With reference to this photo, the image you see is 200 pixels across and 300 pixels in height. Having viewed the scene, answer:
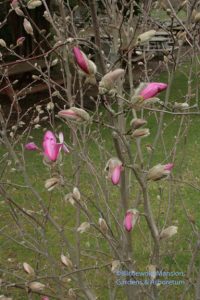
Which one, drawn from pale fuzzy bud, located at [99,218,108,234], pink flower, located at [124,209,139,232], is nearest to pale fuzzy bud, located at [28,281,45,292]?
pale fuzzy bud, located at [99,218,108,234]

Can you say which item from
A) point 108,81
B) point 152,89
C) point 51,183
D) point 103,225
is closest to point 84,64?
point 108,81

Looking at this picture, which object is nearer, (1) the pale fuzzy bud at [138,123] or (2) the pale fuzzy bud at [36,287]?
(1) the pale fuzzy bud at [138,123]

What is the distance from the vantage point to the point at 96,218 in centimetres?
480

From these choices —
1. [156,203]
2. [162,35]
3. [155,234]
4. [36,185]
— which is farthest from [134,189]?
[162,35]

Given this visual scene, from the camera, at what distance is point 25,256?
4.36 meters

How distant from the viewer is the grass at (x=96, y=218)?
279 centimetres

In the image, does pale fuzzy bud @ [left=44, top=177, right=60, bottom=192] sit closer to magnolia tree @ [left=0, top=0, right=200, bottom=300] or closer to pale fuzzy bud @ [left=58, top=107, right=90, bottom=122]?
magnolia tree @ [left=0, top=0, right=200, bottom=300]

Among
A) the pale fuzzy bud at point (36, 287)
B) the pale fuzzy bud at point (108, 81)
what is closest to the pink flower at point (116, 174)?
the pale fuzzy bud at point (108, 81)

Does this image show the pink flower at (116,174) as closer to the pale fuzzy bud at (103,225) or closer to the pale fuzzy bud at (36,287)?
the pale fuzzy bud at (103,225)

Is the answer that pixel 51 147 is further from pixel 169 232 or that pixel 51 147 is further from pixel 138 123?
pixel 169 232

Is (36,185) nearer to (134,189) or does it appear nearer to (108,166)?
(134,189)

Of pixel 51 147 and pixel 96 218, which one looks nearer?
pixel 51 147

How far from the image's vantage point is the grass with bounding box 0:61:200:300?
2789mm

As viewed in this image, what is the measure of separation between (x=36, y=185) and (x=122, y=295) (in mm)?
2349
